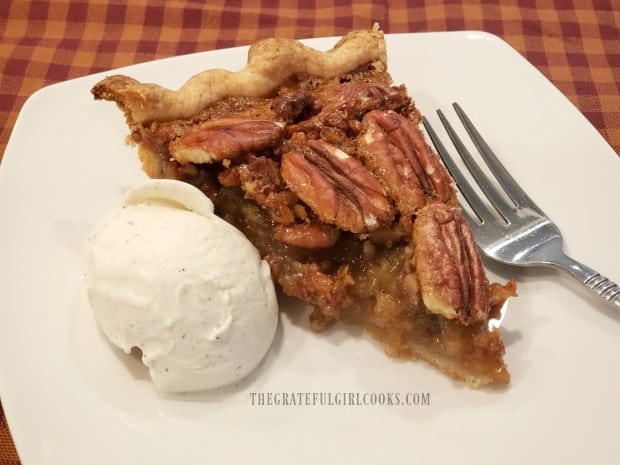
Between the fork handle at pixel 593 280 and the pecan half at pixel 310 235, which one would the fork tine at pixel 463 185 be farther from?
the pecan half at pixel 310 235

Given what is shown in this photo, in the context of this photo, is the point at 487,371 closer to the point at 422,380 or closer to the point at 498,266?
the point at 422,380

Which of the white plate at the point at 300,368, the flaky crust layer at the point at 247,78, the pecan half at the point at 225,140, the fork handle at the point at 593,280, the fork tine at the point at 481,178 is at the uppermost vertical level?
the flaky crust layer at the point at 247,78

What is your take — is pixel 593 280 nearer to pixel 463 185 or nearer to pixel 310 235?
pixel 463 185

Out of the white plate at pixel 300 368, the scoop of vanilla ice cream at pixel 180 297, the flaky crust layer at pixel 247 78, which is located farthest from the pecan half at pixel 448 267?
the flaky crust layer at pixel 247 78

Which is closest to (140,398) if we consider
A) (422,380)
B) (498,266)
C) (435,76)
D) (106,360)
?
(106,360)

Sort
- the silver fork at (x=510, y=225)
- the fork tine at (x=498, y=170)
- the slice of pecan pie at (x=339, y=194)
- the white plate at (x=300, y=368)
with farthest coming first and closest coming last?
the fork tine at (x=498, y=170) → the silver fork at (x=510, y=225) → the slice of pecan pie at (x=339, y=194) → the white plate at (x=300, y=368)

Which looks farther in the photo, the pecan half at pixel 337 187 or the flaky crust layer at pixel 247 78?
the flaky crust layer at pixel 247 78

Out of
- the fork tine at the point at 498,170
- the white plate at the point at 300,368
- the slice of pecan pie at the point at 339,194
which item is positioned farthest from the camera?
the fork tine at the point at 498,170
